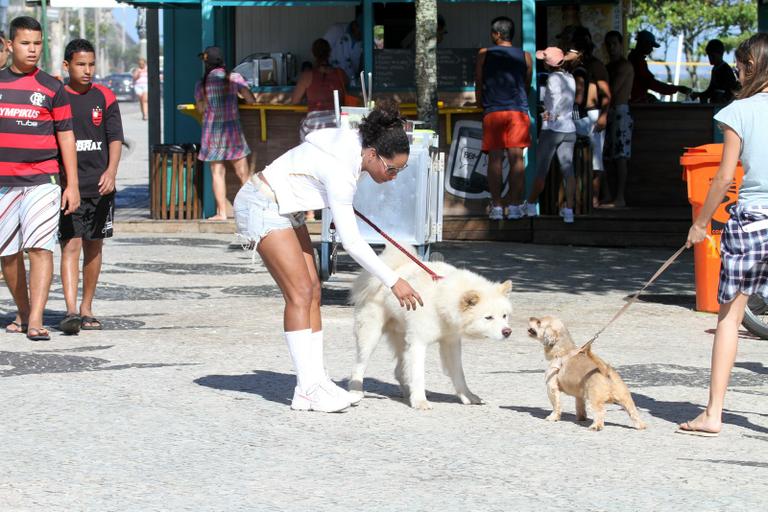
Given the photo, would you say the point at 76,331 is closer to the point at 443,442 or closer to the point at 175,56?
the point at 443,442

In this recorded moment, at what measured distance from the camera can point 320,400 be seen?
277 inches

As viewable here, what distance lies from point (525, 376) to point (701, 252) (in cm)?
289

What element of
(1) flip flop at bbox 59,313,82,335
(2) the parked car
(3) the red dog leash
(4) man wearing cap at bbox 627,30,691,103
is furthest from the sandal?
(2) the parked car

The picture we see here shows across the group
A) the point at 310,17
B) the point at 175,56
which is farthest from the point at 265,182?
the point at 175,56

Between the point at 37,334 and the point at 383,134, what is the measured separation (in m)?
3.44

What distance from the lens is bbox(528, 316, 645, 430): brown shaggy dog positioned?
21.7 feet

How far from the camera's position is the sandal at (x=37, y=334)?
9.08 meters

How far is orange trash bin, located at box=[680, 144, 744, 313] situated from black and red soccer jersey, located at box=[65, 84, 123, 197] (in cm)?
423

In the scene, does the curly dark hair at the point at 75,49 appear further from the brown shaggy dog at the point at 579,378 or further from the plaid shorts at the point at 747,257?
the plaid shorts at the point at 747,257

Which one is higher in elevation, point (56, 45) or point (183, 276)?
point (56, 45)

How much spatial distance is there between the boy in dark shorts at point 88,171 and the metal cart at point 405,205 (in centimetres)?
199

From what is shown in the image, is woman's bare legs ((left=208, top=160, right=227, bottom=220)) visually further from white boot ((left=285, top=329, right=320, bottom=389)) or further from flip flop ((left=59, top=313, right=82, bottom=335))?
white boot ((left=285, top=329, right=320, bottom=389))

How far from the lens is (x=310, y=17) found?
1775 cm

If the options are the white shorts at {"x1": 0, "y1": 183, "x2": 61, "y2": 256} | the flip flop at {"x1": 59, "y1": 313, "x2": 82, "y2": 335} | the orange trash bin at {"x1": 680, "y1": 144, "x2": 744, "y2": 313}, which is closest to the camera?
the white shorts at {"x1": 0, "y1": 183, "x2": 61, "y2": 256}
